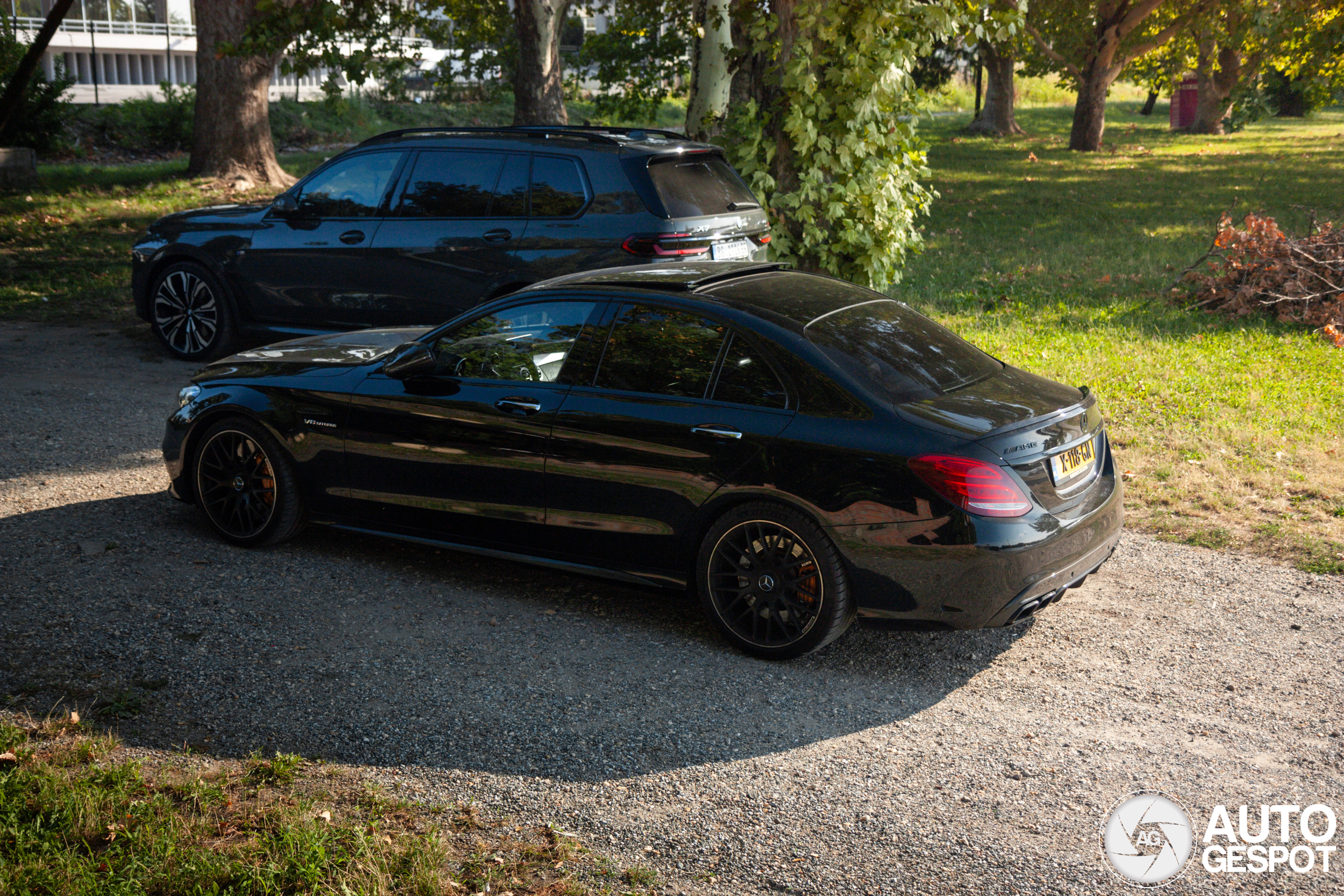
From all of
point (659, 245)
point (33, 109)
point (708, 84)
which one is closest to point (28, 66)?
point (33, 109)

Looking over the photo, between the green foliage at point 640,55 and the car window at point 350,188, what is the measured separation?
43.3 ft

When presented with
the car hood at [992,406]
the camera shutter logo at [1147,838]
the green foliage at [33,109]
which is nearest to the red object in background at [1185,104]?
the green foliage at [33,109]

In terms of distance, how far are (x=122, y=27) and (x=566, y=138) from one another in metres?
49.2

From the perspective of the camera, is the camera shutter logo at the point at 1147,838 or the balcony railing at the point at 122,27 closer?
the camera shutter logo at the point at 1147,838

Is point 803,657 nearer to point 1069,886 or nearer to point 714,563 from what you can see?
point 714,563

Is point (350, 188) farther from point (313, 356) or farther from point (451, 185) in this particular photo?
point (313, 356)

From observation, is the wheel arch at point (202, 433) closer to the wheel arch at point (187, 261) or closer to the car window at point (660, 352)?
the car window at point (660, 352)

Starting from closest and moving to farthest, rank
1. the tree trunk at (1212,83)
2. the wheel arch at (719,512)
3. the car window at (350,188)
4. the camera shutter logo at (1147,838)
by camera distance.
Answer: the camera shutter logo at (1147,838), the wheel arch at (719,512), the car window at (350,188), the tree trunk at (1212,83)

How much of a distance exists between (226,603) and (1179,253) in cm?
1399

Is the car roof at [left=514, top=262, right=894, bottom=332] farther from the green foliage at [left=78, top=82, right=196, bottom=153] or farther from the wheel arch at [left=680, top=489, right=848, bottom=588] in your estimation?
the green foliage at [left=78, top=82, right=196, bottom=153]

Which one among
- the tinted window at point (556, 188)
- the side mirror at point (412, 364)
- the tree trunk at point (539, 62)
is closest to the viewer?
the side mirror at point (412, 364)

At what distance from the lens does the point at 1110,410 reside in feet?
28.5

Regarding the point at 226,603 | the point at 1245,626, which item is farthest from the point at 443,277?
the point at 1245,626

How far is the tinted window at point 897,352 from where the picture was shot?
4828mm
